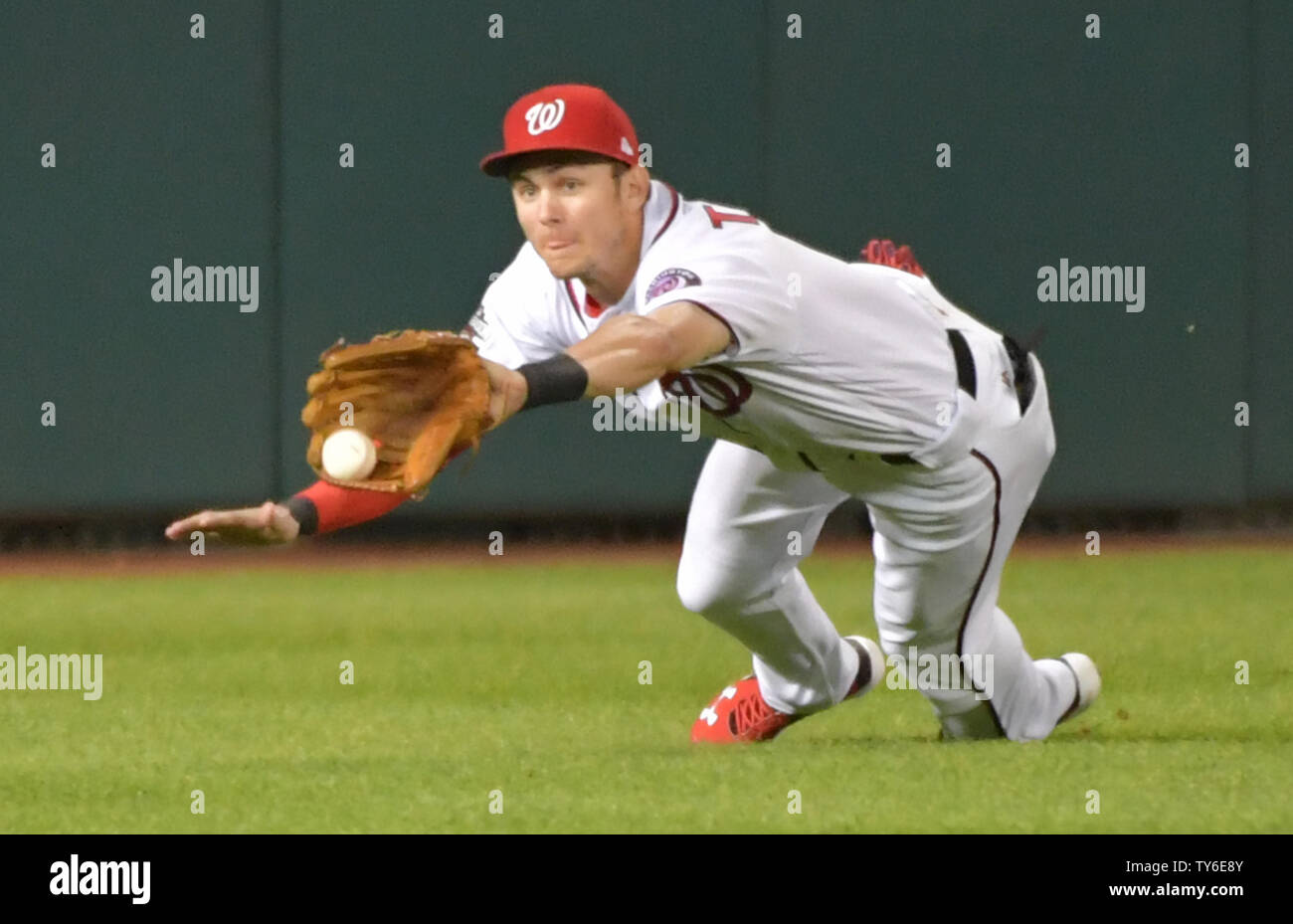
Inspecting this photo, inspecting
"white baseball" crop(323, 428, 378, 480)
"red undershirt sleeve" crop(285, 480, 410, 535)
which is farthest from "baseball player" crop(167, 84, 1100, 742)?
"white baseball" crop(323, 428, 378, 480)

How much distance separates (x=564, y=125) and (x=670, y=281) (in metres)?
0.49

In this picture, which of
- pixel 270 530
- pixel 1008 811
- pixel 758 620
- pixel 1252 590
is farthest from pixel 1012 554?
pixel 270 530

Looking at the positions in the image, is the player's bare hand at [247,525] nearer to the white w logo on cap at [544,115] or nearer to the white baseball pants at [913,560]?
the white w logo on cap at [544,115]

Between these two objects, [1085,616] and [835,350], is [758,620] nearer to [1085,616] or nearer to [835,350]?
[835,350]

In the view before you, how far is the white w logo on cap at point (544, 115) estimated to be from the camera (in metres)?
4.65

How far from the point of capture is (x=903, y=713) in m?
6.70

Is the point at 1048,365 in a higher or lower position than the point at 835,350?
higher

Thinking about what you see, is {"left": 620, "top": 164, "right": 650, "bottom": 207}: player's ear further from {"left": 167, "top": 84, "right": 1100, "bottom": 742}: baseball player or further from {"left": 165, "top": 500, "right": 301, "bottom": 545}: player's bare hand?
{"left": 165, "top": 500, "right": 301, "bottom": 545}: player's bare hand

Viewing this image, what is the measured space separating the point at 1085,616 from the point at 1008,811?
4.45 meters

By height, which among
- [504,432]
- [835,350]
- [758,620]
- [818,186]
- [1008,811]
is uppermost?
[818,186]

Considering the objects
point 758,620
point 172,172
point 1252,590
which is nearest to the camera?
point 758,620

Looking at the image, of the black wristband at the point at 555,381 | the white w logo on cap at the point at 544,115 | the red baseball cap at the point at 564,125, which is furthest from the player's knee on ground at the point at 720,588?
the black wristband at the point at 555,381

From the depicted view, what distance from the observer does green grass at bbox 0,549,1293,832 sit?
15.9 feet

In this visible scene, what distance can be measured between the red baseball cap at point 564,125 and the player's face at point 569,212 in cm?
6
